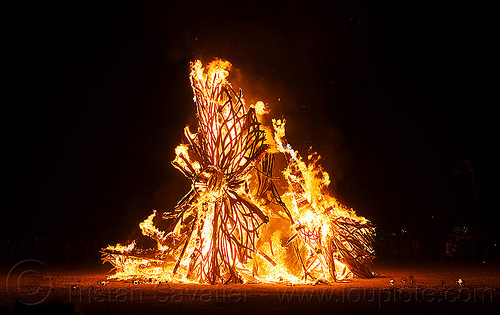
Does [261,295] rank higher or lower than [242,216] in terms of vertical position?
lower

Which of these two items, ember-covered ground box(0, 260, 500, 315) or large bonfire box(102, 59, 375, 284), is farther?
large bonfire box(102, 59, 375, 284)

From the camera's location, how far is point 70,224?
3095 cm

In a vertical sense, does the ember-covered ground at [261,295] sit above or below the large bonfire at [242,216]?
below

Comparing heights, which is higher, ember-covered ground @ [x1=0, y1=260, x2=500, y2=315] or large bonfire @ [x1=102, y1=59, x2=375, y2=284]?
large bonfire @ [x1=102, y1=59, x2=375, y2=284]

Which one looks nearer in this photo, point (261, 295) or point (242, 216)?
point (261, 295)

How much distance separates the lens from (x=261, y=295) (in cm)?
1145

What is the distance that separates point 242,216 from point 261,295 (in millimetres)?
2494

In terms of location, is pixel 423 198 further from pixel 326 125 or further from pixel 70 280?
pixel 70 280

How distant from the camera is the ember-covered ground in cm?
950

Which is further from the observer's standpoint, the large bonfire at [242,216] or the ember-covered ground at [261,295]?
the large bonfire at [242,216]

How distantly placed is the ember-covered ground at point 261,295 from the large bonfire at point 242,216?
2.32 feet

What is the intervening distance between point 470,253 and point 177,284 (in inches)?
512

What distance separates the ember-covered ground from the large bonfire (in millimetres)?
707

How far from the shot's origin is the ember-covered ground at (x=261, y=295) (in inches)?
374
